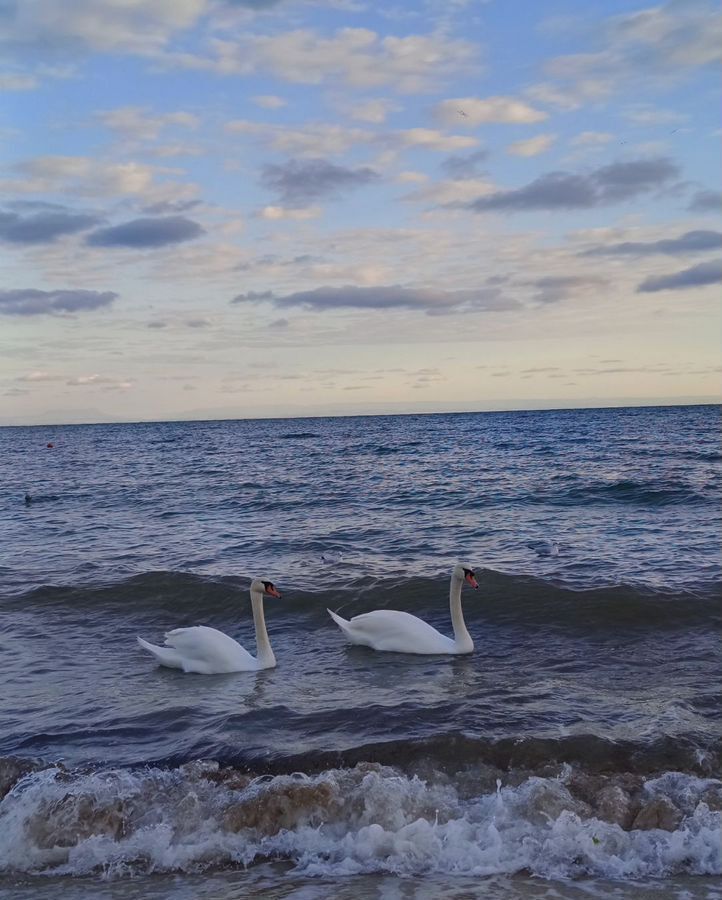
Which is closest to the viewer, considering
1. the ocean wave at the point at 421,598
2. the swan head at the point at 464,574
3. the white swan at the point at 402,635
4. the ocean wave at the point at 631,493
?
the white swan at the point at 402,635

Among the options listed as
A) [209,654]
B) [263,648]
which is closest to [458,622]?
[263,648]

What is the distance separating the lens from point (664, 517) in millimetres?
17875

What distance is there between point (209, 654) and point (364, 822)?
389 centimetres

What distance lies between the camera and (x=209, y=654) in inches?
367

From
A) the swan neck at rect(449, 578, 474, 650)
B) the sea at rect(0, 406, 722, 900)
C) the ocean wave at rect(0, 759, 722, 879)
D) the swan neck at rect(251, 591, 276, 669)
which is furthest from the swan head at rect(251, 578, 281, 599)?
the ocean wave at rect(0, 759, 722, 879)

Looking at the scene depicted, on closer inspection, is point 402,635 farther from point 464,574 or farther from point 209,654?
point 209,654

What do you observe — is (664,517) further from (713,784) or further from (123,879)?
(123,879)

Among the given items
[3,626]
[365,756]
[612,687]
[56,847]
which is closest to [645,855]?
[365,756]

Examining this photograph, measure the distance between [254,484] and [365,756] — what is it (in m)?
23.5

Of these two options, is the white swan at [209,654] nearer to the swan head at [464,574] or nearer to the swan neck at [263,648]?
the swan neck at [263,648]

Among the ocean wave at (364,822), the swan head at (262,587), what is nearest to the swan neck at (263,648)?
the swan head at (262,587)

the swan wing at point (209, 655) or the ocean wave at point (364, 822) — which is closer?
the ocean wave at point (364, 822)

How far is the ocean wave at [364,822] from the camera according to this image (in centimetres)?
533

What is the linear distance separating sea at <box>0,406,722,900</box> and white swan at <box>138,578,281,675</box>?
0.48 ft
